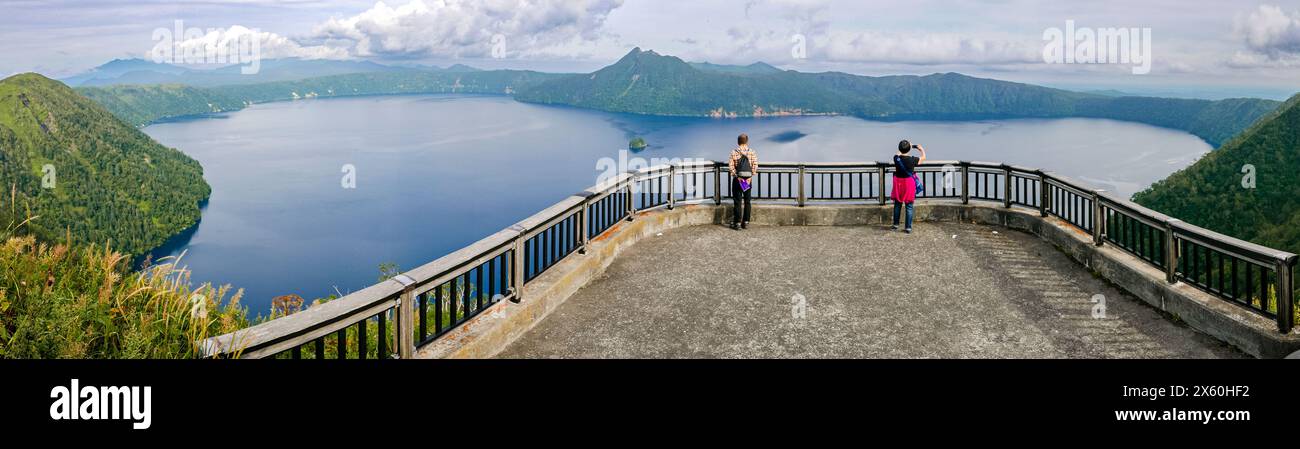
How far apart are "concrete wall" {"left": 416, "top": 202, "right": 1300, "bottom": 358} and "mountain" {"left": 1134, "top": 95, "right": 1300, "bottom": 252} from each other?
104 metres

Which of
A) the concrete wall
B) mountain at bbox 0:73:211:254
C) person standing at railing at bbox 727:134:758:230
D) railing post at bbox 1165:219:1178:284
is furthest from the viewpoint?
mountain at bbox 0:73:211:254

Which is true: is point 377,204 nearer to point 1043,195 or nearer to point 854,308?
point 1043,195

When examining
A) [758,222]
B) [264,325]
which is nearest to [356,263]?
[758,222]

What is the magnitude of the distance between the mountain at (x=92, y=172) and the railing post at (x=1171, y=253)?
14971cm

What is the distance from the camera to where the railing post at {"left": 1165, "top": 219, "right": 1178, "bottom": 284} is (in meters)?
8.34

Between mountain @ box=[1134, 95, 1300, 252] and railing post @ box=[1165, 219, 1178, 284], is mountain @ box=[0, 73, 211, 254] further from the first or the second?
mountain @ box=[1134, 95, 1300, 252]

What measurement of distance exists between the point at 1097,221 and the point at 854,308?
12.7 ft

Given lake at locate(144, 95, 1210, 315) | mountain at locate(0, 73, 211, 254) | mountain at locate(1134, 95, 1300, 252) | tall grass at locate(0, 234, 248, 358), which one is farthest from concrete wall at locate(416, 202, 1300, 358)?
mountain at locate(0, 73, 211, 254)

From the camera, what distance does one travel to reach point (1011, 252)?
1145cm

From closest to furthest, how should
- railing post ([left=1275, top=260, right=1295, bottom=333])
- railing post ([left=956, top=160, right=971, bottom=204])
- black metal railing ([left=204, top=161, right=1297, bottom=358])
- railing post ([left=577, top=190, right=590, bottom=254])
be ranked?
black metal railing ([left=204, top=161, right=1297, bottom=358]), railing post ([left=1275, top=260, right=1295, bottom=333]), railing post ([left=577, top=190, right=590, bottom=254]), railing post ([left=956, top=160, right=971, bottom=204])
